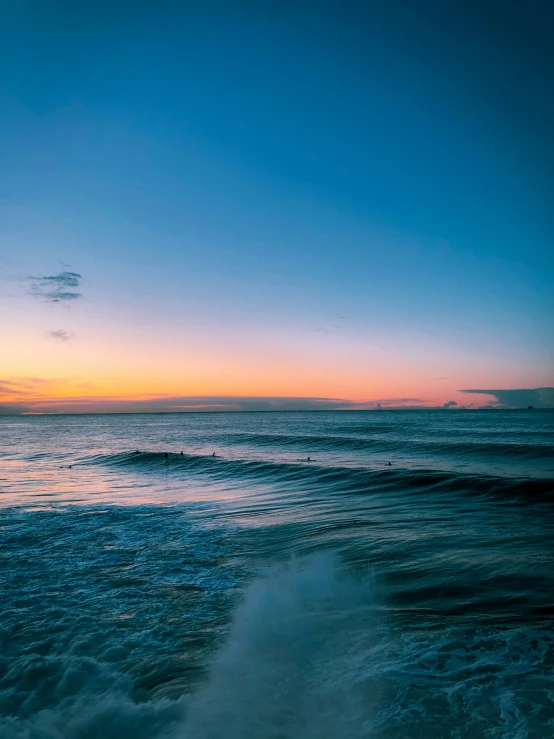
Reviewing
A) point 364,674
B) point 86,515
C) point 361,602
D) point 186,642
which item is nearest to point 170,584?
point 186,642

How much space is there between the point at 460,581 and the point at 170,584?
528 centimetres

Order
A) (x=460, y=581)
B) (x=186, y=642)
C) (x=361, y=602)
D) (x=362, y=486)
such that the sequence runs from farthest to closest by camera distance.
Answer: (x=362, y=486) < (x=460, y=581) < (x=361, y=602) < (x=186, y=642)

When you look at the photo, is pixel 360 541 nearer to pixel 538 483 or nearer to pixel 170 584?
pixel 170 584

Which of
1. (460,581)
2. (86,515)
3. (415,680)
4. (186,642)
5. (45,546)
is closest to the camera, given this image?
(415,680)

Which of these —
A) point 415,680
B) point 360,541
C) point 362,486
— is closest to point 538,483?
point 362,486

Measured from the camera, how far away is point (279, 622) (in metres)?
6.61

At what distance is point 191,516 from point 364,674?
33.9 feet

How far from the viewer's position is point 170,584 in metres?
8.23

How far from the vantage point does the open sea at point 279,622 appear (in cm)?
450

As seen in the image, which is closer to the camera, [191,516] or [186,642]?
[186,642]

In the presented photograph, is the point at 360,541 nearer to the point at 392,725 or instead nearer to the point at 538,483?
the point at 392,725

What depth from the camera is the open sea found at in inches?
177

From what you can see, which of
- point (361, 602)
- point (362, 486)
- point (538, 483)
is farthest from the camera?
point (362, 486)

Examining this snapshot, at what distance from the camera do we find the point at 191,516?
1462 centimetres
